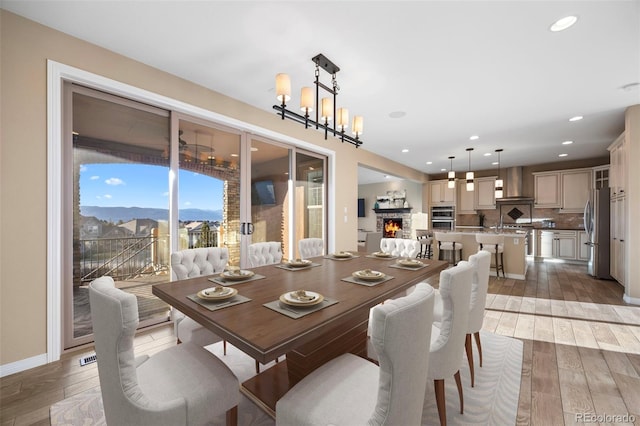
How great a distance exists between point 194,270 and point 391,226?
28.3 ft

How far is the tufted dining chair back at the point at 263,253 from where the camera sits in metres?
2.65

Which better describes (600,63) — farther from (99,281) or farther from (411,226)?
(411,226)

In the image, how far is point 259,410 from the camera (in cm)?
Answer: 161

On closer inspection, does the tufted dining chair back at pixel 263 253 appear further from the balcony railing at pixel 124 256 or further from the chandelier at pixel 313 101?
the chandelier at pixel 313 101

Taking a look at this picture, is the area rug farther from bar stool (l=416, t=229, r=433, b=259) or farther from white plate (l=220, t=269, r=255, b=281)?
bar stool (l=416, t=229, r=433, b=259)

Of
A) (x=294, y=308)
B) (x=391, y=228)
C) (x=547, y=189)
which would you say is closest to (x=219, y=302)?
(x=294, y=308)

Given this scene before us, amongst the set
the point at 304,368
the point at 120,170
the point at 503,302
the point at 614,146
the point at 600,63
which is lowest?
the point at 503,302

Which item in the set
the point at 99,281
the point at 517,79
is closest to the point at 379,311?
the point at 99,281

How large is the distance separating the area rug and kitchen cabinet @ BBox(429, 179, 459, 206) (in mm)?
7067

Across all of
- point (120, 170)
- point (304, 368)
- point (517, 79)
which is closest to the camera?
point (304, 368)

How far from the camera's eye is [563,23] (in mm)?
2021

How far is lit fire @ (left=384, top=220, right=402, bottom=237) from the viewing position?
976cm

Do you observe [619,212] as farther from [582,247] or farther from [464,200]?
[464,200]

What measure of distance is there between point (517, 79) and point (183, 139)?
372 cm
